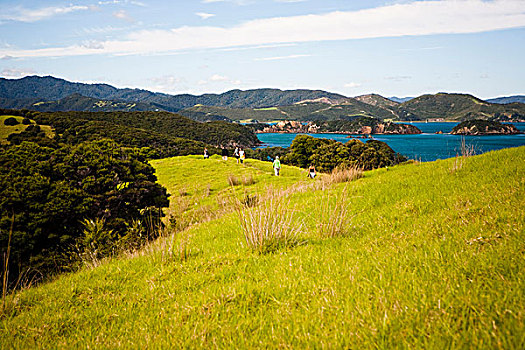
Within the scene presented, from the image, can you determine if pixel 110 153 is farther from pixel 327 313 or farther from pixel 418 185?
pixel 327 313

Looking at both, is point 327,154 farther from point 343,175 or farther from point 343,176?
point 343,176

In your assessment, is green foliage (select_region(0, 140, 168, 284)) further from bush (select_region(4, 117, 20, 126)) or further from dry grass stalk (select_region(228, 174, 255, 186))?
bush (select_region(4, 117, 20, 126))

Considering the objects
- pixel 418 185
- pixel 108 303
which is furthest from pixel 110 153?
pixel 418 185

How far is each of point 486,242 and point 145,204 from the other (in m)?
17.3

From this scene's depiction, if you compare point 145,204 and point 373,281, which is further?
point 145,204

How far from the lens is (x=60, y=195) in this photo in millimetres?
13734

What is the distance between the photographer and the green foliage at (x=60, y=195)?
41.3 ft

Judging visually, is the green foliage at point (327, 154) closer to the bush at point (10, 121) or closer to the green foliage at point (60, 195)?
the green foliage at point (60, 195)

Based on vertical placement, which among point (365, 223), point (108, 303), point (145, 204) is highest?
point (365, 223)

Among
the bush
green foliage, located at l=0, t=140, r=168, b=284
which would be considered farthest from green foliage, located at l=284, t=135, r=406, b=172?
→ the bush

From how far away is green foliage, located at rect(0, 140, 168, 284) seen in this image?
12594mm

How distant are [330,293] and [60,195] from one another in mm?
14006

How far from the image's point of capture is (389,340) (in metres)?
2.66

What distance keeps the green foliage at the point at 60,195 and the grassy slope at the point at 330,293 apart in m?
8.00
